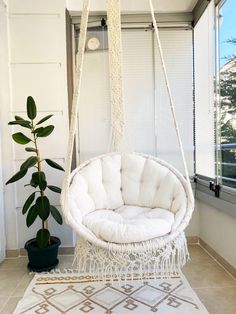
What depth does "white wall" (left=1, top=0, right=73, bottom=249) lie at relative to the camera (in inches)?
106

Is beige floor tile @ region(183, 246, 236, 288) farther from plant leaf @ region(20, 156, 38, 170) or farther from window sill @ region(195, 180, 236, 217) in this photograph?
plant leaf @ region(20, 156, 38, 170)

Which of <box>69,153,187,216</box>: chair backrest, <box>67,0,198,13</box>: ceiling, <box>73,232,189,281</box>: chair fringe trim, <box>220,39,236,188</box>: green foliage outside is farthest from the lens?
<box>67,0,198,13</box>: ceiling

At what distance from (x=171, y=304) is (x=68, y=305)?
0.67 meters

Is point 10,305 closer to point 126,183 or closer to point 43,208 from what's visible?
point 43,208

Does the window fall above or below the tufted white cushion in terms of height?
above

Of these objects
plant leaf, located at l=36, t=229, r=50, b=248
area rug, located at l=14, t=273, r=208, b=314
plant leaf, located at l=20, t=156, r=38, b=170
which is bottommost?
area rug, located at l=14, t=273, r=208, b=314

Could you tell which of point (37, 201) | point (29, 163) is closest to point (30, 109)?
point (29, 163)

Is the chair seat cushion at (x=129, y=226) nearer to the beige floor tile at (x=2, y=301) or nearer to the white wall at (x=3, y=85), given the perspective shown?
the beige floor tile at (x=2, y=301)

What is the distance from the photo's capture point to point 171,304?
1.81 m

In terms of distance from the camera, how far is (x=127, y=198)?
2211 mm

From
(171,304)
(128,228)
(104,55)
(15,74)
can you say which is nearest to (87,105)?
(104,55)

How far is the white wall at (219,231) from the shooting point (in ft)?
7.29

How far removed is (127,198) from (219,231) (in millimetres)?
915

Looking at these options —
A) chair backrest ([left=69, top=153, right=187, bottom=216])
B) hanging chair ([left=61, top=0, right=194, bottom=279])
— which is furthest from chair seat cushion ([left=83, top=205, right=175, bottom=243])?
chair backrest ([left=69, top=153, right=187, bottom=216])
